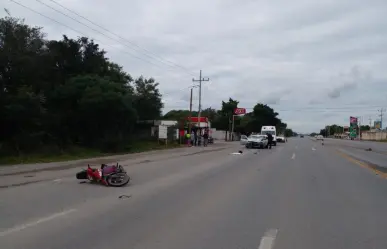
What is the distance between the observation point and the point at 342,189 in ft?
44.4

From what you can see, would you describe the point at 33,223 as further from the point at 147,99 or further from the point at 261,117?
the point at 261,117

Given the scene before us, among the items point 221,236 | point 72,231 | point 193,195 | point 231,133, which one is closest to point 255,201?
point 193,195

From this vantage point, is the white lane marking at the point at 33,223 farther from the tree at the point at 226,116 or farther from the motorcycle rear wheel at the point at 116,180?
the tree at the point at 226,116

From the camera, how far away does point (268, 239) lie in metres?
7.03

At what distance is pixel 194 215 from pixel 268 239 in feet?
7.38

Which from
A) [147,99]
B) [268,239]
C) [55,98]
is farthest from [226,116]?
[268,239]

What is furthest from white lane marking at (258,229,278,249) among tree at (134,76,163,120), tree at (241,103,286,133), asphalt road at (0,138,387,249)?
tree at (241,103,286,133)

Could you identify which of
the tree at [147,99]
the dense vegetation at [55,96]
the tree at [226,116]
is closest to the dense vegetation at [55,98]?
the dense vegetation at [55,96]

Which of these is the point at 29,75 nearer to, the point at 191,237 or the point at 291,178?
the point at 291,178

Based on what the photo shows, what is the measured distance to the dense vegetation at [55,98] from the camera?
30.2 metres

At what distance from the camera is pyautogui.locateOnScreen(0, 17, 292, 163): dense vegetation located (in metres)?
30.2

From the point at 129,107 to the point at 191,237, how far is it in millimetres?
31740

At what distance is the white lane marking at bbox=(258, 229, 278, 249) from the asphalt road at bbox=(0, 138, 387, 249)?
2cm

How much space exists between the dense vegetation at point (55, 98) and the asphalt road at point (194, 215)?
1724 centimetres
